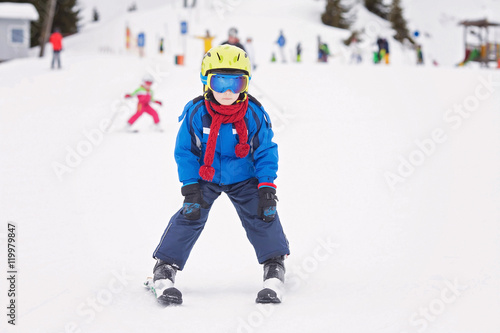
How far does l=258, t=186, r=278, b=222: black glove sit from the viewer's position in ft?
9.70

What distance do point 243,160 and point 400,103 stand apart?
400 inches

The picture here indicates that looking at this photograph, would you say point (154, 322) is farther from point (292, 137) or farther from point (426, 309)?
point (292, 137)

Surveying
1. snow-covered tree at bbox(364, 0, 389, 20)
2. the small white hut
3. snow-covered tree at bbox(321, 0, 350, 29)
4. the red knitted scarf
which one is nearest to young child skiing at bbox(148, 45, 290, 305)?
the red knitted scarf

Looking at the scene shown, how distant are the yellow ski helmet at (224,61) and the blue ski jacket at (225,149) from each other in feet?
0.73

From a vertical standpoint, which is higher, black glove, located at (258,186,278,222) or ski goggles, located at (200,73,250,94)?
ski goggles, located at (200,73,250,94)

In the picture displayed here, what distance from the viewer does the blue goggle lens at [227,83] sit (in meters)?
2.92

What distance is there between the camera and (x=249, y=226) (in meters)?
3.20

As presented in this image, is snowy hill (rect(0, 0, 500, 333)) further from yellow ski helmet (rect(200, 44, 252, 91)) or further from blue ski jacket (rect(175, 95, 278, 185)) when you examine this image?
yellow ski helmet (rect(200, 44, 252, 91))

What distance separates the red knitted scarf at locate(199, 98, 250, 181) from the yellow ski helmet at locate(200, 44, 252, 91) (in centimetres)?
20

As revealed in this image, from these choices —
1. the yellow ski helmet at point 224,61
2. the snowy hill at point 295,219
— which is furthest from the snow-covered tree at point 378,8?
the yellow ski helmet at point 224,61

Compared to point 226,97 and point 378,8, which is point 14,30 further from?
point 378,8

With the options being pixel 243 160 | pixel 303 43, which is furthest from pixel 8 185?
pixel 303 43

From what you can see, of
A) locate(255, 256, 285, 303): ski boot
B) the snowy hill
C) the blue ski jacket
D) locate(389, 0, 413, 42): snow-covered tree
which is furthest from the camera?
locate(389, 0, 413, 42): snow-covered tree

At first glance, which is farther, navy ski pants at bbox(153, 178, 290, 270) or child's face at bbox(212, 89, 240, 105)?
navy ski pants at bbox(153, 178, 290, 270)
